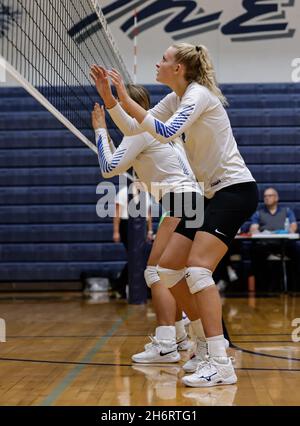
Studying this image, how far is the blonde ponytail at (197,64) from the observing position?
3885mm

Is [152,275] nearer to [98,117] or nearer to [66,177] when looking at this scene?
[98,117]

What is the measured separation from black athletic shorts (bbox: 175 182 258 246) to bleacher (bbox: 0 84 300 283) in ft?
23.5

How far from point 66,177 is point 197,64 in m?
7.33

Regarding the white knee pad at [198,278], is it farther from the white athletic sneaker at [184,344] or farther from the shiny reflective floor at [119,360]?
the white athletic sneaker at [184,344]

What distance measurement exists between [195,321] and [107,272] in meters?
6.50

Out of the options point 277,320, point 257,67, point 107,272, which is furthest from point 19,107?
point 277,320

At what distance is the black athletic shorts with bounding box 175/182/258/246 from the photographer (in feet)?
12.1

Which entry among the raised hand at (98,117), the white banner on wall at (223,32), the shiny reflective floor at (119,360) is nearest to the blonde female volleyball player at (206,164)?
the shiny reflective floor at (119,360)

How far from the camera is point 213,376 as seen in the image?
358 centimetres

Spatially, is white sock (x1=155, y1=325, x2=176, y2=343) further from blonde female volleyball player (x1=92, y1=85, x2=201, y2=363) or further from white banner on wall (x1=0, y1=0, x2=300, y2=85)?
white banner on wall (x1=0, y1=0, x2=300, y2=85)

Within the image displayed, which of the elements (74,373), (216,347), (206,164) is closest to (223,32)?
(206,164)

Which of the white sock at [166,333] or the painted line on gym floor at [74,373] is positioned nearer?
the painted line on gym floor at [74,373]

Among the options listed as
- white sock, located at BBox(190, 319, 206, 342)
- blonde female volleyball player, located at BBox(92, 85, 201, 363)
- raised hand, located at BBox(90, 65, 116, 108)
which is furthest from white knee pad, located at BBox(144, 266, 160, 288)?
raised hand, located at BBox(90, 65, 116, 108)

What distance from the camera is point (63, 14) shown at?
759 centimetres
